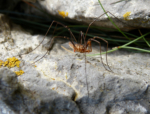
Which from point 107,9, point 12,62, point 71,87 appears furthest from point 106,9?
point 12,62

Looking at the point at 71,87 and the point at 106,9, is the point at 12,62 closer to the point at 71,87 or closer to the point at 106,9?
the point at 71,87

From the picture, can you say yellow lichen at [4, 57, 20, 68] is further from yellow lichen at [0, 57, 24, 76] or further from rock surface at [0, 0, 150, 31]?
rock surface at [0, 0, 150, 31]

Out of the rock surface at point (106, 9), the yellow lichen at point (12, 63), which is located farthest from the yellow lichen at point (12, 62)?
the rock surface at point (106, 9)

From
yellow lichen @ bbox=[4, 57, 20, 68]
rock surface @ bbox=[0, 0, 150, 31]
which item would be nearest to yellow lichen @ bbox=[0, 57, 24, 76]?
yellow lichen @ bbox=[4, 57, 20, 68]

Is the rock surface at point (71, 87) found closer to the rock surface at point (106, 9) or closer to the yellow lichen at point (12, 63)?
the yellow lichen at point (12, 63)

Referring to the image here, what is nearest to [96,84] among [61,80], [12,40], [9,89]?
[61,80]

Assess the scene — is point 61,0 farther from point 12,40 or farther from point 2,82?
point 2,82

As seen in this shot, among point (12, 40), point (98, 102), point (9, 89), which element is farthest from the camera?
point (12, 40)
